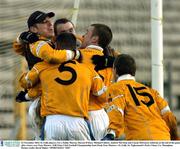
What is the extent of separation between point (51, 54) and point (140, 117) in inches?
32.0

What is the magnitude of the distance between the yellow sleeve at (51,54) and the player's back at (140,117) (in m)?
0.49

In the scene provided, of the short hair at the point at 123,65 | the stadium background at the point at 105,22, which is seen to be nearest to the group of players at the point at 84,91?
the short hair at the point at 123,65

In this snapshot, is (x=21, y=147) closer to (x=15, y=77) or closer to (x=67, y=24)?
(x=67, y=24)

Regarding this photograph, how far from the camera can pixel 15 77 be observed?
9203mm

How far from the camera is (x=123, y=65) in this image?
659 centimetres

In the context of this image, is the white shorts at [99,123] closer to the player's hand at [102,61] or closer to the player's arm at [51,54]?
the player's hand at [102,61]

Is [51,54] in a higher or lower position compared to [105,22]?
lower

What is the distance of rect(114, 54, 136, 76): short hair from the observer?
21.5 feet

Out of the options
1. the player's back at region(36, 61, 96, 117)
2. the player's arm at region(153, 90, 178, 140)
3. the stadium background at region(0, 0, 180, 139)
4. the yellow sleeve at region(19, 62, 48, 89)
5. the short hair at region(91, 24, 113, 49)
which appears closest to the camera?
the player's back at region(36, 61, 96, 117)

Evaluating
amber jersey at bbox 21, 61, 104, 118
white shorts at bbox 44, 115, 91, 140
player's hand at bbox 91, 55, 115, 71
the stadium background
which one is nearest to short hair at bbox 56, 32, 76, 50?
amber jersey at bbox 21, 61, 104, 118

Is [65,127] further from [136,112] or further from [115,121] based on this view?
[136,112]

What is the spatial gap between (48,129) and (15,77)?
2.94 m

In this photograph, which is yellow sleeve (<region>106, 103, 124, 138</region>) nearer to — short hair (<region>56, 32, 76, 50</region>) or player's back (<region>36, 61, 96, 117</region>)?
player's back (<region>36, 61, 96, 117</region>)

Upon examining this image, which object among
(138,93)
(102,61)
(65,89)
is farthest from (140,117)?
(65,89)
